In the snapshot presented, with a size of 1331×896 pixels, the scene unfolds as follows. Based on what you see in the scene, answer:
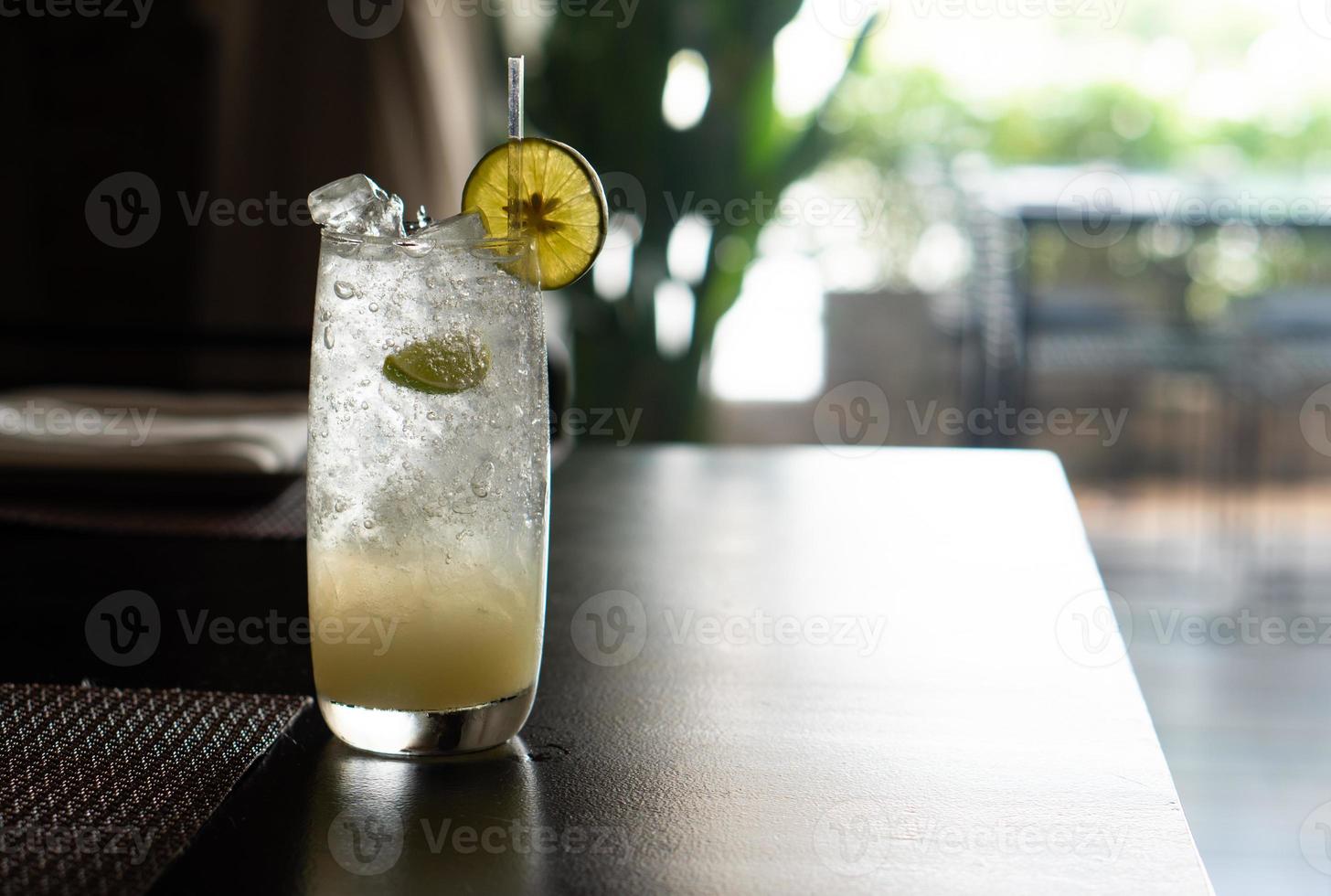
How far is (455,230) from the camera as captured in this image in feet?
1.56

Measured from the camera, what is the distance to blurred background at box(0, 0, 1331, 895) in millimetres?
1918

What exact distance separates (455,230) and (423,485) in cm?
9

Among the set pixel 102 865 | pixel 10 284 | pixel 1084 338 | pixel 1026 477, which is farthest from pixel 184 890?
pixel 1084 338

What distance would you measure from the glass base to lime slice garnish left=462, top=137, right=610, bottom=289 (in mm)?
165

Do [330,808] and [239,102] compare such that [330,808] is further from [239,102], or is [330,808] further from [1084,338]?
[1084,338]

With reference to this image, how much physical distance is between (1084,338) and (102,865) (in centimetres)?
322

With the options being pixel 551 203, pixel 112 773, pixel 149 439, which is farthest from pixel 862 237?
pixel 112 773

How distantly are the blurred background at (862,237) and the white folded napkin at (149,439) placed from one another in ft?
0.78

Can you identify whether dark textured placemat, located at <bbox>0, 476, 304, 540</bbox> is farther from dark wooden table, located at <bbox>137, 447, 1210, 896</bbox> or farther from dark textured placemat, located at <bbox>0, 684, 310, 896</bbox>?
dark textured placemat, located at <bbox>0, 684, 310, 896</bbox>

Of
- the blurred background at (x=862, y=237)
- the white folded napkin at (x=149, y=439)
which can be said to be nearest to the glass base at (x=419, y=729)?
the white folded napkin at (x=149, y=439)

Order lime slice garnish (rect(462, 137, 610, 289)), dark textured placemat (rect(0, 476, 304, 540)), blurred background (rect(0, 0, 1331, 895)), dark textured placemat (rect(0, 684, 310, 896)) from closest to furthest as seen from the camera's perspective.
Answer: dark textured placemat (rect(0, 684, 310, 896))
lime slice garnish (rect(462, 137, 610, 289))
dark textured placemat (rect(0, 476, 304, 540))
blurred background (rect(0, 0, 1331, 895))

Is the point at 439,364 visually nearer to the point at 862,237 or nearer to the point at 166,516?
the point at 166,516

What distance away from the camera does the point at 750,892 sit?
0.38 m

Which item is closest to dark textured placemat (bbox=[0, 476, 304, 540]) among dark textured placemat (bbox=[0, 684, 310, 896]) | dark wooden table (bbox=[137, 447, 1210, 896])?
dark wooden table (bbox=[137, 447, 1210, 896])
